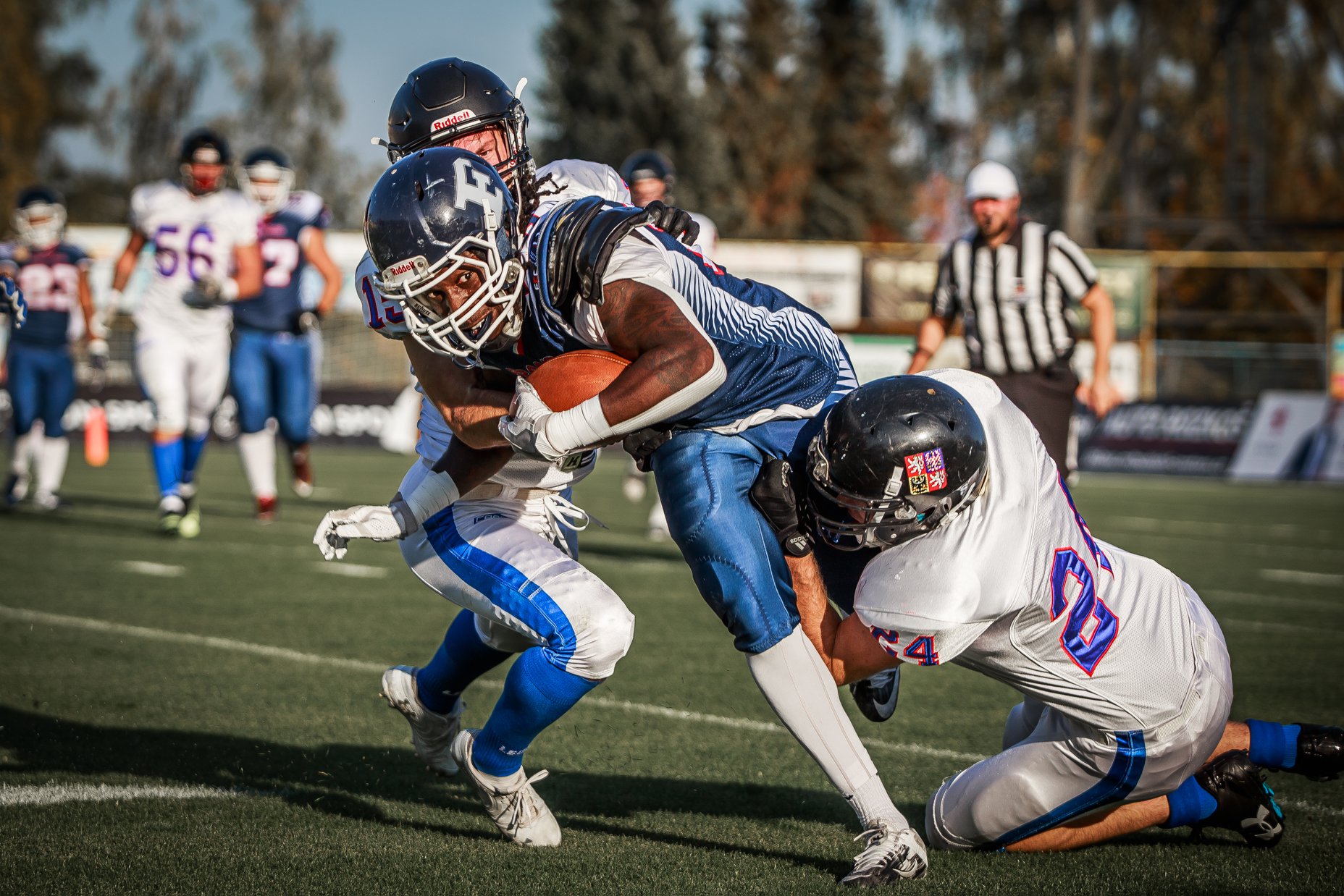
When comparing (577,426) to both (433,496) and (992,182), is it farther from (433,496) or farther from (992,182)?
(992,182)

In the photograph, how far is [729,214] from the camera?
98.2 ft

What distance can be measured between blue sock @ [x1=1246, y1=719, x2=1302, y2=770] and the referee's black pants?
2.61 metres

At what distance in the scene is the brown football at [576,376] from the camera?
8.88 ft

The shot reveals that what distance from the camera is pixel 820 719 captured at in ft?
9.06

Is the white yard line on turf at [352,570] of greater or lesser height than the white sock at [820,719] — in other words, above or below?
below

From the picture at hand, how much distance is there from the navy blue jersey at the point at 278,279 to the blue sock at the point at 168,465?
919 millimetres

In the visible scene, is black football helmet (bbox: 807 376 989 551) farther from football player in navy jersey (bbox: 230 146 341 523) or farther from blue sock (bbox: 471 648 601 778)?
football player in navy jersey (bbox: 230 146 341 523)

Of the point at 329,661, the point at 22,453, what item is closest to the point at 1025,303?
the point at 329,661

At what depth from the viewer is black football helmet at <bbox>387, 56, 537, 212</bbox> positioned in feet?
9.99

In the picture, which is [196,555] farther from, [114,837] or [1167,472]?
[1167,472]

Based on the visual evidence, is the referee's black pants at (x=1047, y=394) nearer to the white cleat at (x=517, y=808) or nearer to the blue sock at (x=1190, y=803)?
the blue sock at (x=1190, y=803)

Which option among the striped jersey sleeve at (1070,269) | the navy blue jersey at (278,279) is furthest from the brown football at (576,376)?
the navy blue jersey at (278,279)

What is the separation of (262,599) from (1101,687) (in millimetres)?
4119

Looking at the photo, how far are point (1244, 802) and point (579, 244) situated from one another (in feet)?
6.14
